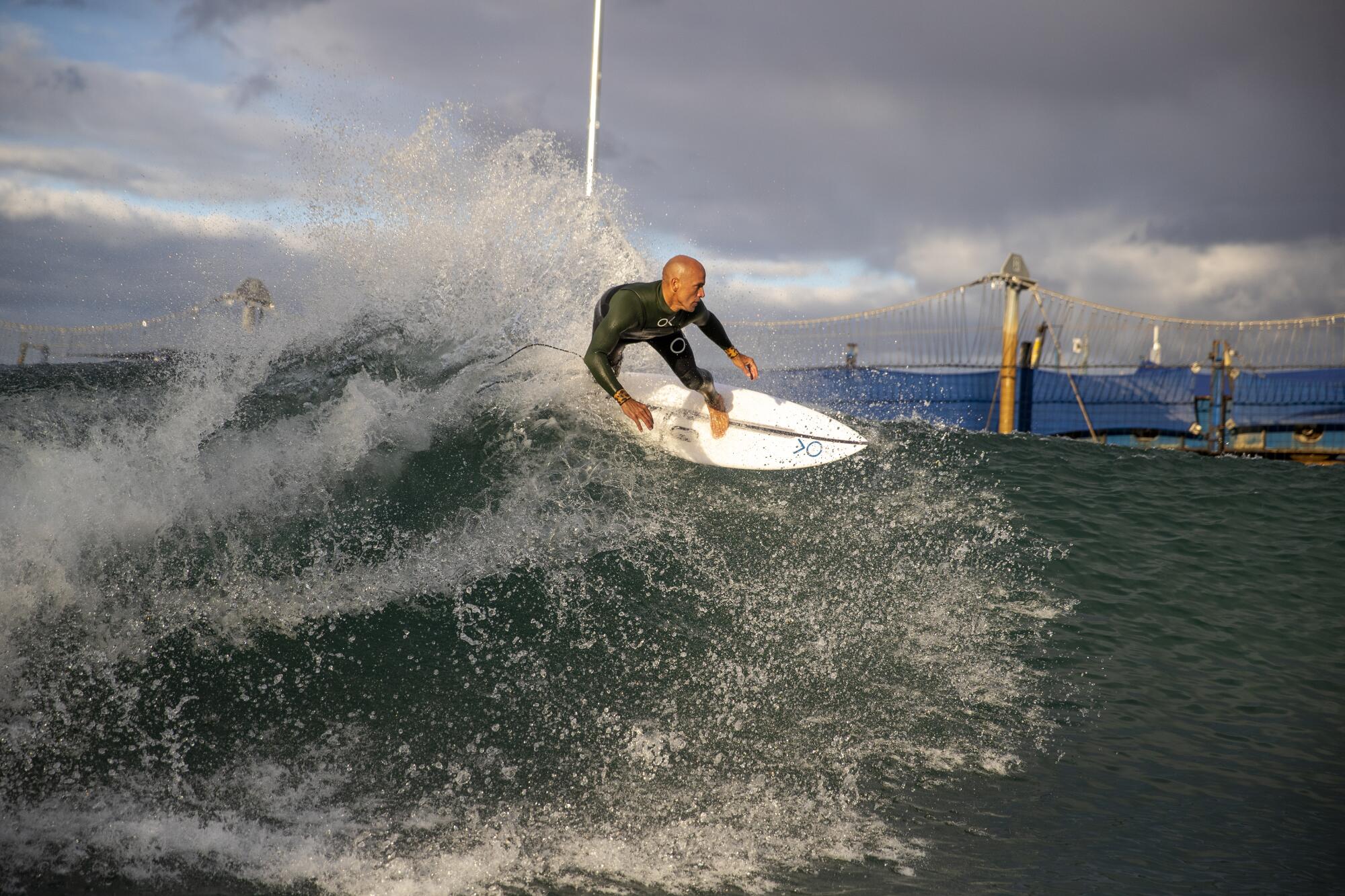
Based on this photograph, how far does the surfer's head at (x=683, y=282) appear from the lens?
5.41 meters

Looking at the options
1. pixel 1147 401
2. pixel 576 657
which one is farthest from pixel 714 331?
pixel 1147 401

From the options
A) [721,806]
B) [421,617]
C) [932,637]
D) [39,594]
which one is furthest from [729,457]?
[39,594]

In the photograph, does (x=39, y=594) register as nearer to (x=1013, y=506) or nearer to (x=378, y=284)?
(x=378, y=284)

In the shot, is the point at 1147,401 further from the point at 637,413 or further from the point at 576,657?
the point at 576,657

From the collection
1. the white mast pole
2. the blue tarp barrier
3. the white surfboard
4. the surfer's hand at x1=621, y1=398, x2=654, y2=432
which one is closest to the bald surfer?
the surfer's hand at x1=621, y1=398, x2=654, y2=432

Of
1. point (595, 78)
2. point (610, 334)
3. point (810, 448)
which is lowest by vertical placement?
point (810, 448)

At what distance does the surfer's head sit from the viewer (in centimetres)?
541

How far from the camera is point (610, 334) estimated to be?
18.3 feet

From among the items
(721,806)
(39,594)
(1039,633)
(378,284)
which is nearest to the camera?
(721,806)

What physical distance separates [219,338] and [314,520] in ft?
11.1

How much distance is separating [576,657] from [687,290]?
2518 mm

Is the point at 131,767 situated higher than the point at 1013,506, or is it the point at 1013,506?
the point at 1013,506

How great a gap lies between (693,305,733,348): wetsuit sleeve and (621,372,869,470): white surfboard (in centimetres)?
66

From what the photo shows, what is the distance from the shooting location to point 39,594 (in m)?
4.06
